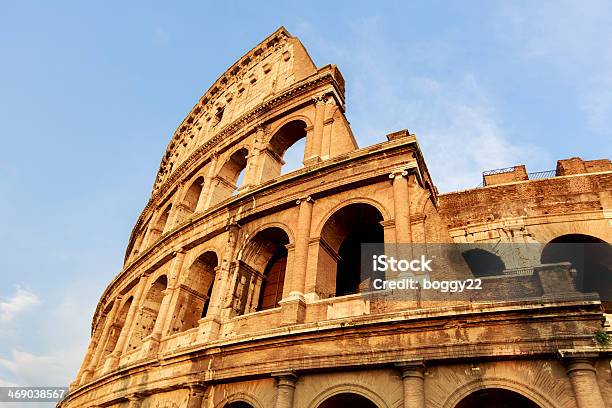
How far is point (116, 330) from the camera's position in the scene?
15078 millimetres

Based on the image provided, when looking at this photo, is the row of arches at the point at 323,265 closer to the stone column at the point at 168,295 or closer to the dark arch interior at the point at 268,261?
the dark arch interior at the point at 268,261

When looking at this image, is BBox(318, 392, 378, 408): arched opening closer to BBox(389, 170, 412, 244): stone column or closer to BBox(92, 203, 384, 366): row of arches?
BBox(92, 203, 384, 366): row of arches

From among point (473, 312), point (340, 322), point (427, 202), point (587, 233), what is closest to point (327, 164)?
point (427, 202)

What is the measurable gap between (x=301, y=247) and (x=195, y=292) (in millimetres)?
4336

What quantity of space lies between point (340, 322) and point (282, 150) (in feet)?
25.0

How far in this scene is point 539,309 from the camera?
6.11 m

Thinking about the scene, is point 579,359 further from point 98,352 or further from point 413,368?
point 98,352

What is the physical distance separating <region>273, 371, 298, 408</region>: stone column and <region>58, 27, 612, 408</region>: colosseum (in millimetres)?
20

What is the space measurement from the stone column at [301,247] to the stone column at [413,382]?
2699 millimetres

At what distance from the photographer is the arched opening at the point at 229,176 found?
14305 mm

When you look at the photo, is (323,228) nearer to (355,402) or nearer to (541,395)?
(355,402)

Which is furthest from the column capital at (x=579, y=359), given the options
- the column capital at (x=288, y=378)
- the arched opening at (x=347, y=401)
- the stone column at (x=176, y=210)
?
the stone column at (x=176, y=210)

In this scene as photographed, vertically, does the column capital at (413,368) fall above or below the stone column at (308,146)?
below

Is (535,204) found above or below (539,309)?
above
